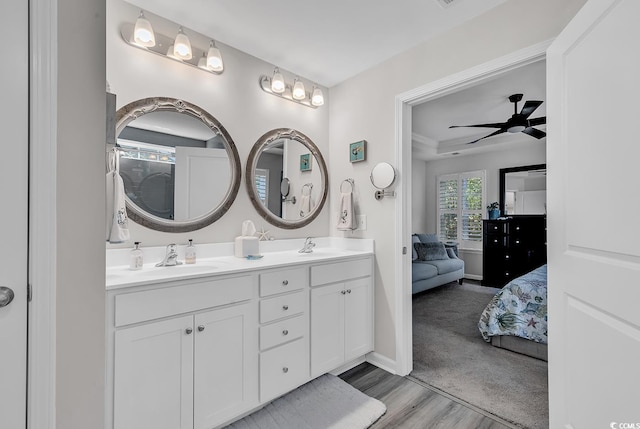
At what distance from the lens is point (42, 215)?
3.02 feet

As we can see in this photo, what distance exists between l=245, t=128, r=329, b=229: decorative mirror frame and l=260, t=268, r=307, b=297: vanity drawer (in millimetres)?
650

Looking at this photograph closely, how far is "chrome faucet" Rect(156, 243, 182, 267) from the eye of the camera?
1.73m

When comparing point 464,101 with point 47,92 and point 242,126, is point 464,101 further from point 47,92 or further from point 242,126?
point 47,92

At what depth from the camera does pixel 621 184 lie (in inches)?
41.2

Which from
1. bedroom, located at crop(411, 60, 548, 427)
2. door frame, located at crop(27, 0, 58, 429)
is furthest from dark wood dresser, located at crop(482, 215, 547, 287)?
door frame, located at crop(27, 0, 58, 429)

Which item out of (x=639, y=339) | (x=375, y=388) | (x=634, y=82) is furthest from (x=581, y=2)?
(x=375, y=388)

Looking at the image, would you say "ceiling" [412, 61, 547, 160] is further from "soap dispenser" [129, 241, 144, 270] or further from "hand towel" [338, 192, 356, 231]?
"soap dispenser" [129, 241, 144, 270]

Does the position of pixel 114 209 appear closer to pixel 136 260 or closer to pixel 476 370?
pixel 136 260

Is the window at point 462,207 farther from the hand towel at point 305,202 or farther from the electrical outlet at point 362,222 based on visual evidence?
the hand towel at point 305,202

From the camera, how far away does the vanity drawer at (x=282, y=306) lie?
1733mm

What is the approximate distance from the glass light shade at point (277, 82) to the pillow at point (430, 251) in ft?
11.5

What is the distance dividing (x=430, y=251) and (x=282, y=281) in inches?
144

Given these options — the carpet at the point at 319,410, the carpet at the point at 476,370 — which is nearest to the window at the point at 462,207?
the carpet at the point at 476,370

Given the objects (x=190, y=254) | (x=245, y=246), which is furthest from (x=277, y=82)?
(x=190, y=254)
